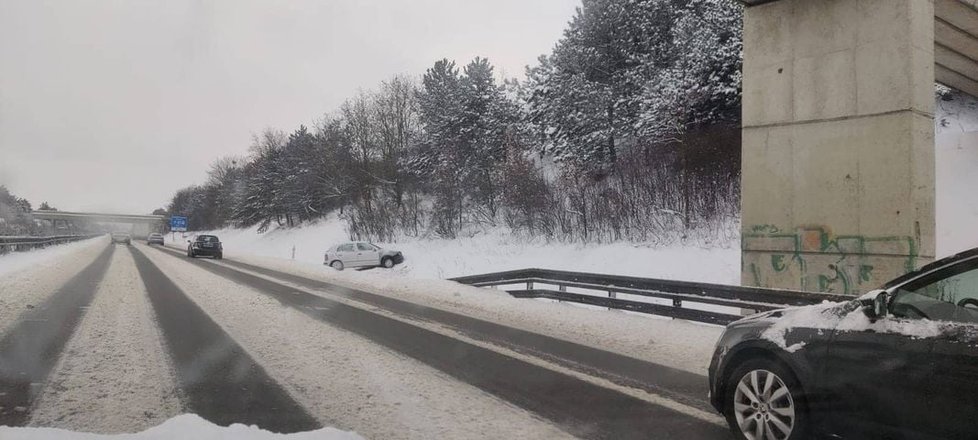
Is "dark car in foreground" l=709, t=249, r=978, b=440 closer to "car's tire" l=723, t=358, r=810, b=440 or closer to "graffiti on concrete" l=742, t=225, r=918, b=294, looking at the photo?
"car's tire" l=723, t=358, r=810, b=440

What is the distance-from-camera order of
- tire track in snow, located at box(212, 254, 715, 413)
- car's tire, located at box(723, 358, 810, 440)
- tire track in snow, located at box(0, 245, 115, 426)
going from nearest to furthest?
car's tire, located at box(723, 358, 810, 440), tire track in snow, located at box(0, 245, 115, 426), tire track in snow, located at box(212, 254, 715, 413)

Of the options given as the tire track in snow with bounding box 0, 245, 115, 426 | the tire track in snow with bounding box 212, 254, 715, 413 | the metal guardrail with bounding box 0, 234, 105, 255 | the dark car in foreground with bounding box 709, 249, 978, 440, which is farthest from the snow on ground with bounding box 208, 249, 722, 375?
the metal guardrail with bounding box 0, 234, 105, 255

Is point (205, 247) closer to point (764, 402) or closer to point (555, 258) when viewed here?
point (555, 258)

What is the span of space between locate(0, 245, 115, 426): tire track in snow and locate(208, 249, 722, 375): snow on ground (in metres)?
6.39

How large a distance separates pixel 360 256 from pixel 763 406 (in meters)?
25.5

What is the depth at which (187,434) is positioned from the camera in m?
4.29

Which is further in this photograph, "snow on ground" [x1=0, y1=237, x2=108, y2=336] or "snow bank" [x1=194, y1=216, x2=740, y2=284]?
"snow bank" [x1=194, y1=216, x2=740, y2=284]

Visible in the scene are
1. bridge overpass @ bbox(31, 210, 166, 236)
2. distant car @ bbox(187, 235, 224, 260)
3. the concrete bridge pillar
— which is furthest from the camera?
bridge overpass @ bbox(31, 210, 166, 236)

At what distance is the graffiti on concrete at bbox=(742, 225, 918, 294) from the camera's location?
959cm

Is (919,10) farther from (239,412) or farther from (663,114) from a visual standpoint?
(663,114)

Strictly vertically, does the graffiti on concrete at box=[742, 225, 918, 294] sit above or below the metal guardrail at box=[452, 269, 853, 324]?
Answer: above

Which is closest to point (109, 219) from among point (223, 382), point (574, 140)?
point (574, 140)

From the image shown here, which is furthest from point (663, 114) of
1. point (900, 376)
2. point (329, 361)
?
point (900, 376)

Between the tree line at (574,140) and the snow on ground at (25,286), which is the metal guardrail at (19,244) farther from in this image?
the tree line at (574,140)
